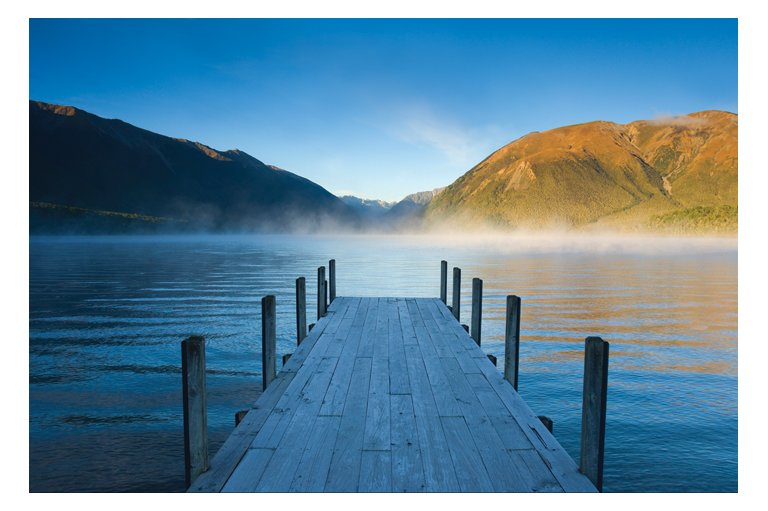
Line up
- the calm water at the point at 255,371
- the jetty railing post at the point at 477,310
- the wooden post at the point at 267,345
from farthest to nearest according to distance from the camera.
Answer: the jetty railing post at the point at 477,310 → the wooden post at the point at 267,345 → the calm water at the point at 255,371

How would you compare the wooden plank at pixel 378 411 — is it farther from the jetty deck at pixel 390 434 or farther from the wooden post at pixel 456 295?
the wooden post at pixel 456 295

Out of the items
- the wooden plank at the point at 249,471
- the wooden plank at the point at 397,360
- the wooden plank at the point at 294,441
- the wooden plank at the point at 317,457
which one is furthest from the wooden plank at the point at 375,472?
→ the wooden plank at the point at 397,360

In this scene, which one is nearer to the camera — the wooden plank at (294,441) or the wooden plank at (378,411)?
the wooden plank at (294,441)

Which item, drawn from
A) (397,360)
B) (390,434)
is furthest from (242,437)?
(397,360)

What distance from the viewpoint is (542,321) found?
49.6 ft

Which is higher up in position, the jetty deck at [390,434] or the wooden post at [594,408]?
the wooden post at [594,408]

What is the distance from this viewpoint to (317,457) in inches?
160

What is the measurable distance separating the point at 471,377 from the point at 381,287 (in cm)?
1790

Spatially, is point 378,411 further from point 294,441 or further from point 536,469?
point 536,469

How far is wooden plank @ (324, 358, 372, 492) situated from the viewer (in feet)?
12.3

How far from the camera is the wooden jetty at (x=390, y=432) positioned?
3791mm

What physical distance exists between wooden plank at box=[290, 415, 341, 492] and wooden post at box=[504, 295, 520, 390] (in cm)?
296

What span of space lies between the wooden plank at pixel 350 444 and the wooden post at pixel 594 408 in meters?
1.77
